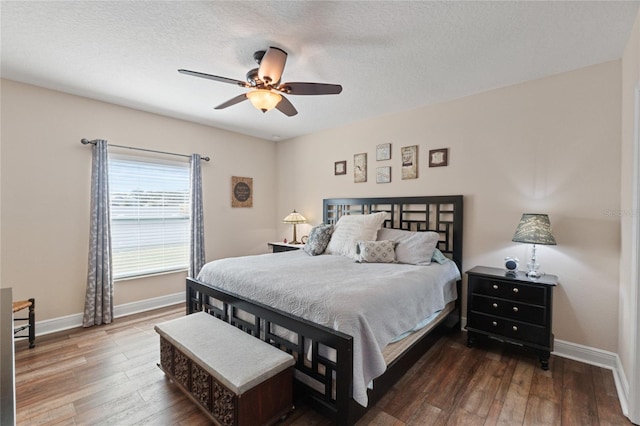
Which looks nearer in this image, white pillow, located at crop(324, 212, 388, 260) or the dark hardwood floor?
the dark hardwood floor

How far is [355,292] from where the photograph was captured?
1.94m

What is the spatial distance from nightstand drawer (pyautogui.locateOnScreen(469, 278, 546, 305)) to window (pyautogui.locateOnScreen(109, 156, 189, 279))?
381cm

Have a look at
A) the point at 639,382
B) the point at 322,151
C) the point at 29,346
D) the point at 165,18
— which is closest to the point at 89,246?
the point at 29,346

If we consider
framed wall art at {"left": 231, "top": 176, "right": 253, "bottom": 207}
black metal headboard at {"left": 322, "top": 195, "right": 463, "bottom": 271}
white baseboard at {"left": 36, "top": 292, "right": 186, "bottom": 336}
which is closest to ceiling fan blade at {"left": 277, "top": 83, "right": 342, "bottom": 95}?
black metal headboard at {"left": 322, "top": 195, "right": 463, "bottom": 271}

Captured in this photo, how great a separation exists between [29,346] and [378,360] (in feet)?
11.0

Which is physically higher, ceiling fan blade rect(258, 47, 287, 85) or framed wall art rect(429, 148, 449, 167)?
ceiling fan blade rect(258, 47, 287, 85)

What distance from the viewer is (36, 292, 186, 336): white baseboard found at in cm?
307

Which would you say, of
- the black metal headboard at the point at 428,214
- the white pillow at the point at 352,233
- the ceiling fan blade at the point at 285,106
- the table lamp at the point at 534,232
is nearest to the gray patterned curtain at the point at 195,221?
the white pillow at the point at 352,233

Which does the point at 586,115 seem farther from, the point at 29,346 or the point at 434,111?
the point at 29,346

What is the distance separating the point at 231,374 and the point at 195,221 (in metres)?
2.99

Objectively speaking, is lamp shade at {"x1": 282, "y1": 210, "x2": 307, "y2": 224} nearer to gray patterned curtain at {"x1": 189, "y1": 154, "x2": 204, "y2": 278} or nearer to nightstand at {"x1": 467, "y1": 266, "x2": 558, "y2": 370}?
gray patterned curtain at {"x1": 189, "y1": 154, "x2": 204, "y2": 278}

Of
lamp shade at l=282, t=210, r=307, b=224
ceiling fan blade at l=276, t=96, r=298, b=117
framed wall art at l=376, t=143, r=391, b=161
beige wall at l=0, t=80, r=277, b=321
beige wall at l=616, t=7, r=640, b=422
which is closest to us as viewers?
beige wall at l=616, t=7, r=640, b=422

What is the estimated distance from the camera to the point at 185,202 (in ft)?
13.9

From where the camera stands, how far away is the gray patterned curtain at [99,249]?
3264 millimetres
